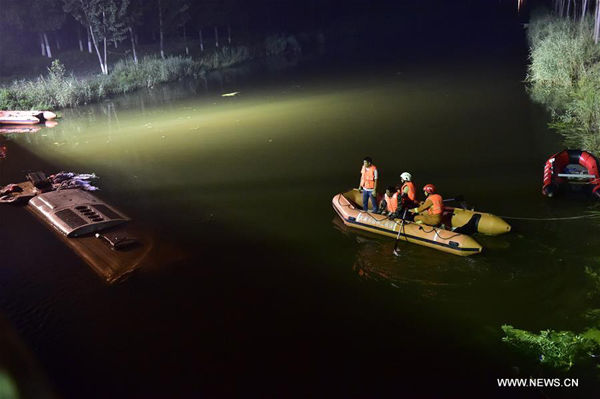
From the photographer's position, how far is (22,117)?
2562cm

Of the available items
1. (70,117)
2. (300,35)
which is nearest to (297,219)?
(70,117)

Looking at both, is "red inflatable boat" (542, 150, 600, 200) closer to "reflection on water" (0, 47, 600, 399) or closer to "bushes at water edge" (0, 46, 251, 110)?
"reflection on water" (0, 47, 600, 399)

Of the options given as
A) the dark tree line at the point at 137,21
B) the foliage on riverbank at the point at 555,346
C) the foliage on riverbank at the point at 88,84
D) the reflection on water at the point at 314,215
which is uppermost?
the dark tree line at the point at 137,21

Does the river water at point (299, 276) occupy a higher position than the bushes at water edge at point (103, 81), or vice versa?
the bushes at water edge at point (103, 81)

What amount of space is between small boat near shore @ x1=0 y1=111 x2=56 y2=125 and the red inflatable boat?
25692 millimetres

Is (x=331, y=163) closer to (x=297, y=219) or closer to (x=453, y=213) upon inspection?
(x=297, y=219)

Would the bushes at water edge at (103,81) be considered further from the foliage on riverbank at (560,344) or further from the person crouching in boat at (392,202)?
the foliage on riverbank at (560,344)

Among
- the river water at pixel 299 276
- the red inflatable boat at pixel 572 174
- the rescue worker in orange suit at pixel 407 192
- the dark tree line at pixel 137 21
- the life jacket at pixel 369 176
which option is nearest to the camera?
the river water at pixel 299 276

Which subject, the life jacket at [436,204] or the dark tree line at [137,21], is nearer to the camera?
the life jacket at [436,204]

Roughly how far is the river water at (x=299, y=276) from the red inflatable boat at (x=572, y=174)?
15.6 inches

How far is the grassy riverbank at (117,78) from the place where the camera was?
29266 millimetres

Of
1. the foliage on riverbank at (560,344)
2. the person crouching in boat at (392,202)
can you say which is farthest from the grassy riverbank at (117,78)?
the foliage on riverbank at (560,344)

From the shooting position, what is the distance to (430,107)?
846 inches

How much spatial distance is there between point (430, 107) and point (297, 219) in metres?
12.8
